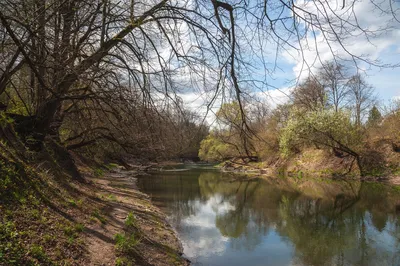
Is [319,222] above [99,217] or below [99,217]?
below

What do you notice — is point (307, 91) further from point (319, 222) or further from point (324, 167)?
point (324, 167)

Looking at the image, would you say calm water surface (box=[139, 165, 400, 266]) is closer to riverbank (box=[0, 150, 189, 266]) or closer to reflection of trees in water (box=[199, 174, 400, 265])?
reflection of trees in water (box=[199, 174, 400, 265])

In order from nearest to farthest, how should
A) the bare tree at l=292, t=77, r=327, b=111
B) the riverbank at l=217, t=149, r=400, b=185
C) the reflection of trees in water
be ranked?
the bare tree at l=292, t=77, r=327, b=111, the reflection of trees in water, the riverbank at l=217, t=149, r=400, b=185

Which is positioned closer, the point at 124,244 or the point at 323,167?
the point at 124,244

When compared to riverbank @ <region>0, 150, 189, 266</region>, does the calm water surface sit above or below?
below

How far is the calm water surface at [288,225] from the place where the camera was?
363 inches

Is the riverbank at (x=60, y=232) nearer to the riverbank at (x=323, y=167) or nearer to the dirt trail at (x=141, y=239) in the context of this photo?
the dirt trail at (x=141, y=239)

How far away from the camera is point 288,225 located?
12906 mm

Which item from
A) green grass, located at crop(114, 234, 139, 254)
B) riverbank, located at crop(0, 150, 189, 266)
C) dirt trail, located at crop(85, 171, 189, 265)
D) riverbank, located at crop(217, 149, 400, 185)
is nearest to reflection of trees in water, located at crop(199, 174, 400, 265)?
dirt trail, located at crop(85, 171, 189, 265)

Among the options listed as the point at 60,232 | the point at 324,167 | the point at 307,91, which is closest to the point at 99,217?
the point at 60,232

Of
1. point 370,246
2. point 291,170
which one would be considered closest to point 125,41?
point 370,246

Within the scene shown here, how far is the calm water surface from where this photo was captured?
9.21 meters

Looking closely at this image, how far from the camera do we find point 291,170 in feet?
113

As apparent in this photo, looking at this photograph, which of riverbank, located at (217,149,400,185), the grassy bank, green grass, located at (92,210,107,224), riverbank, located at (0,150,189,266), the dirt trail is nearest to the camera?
riverbank, located at (0,150,189,266)
